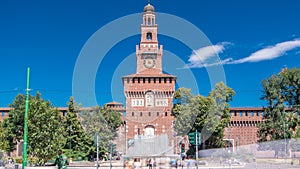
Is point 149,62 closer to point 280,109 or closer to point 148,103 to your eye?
point 148,103

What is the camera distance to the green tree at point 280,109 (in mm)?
47812

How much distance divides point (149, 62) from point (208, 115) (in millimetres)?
24263

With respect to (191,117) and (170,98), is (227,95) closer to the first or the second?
(191,117)

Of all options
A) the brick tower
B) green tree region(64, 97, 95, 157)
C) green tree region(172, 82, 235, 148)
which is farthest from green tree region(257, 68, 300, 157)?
green tree region(64, 97, 95, 157)

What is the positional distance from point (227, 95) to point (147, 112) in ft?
49.6

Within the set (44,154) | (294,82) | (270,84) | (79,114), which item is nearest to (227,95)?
(270,84)

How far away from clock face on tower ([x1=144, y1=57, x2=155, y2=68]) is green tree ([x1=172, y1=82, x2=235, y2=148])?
1794 centimetres

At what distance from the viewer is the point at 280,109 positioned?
49.5m

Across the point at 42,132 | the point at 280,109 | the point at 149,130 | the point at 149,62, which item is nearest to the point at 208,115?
the point at 280,109

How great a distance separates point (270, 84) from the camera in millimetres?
50281

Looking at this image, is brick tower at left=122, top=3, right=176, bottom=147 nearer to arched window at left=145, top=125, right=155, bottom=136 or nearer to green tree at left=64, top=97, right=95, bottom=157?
arched window at left=145, top=125, right=155, bottom=136

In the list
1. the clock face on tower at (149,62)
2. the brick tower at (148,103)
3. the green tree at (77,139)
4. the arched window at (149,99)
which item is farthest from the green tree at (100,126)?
the clock face on tower at (149,62)

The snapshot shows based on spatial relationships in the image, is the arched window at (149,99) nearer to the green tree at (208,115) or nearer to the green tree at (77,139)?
the green tree at (208,115)

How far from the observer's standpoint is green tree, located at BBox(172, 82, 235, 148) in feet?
155
